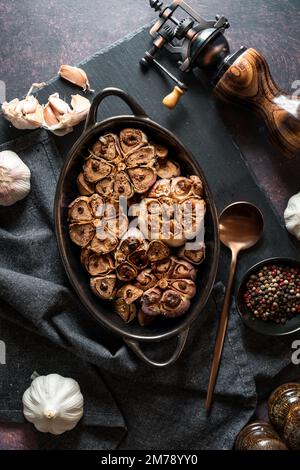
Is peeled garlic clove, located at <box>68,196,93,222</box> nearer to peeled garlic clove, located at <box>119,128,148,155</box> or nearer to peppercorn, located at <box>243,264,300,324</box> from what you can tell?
peeled garlic clove, located at <box>119,128,148,155</box>

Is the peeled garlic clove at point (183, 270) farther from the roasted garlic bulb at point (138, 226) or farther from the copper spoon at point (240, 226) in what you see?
the copper spoon at point (240, 226)

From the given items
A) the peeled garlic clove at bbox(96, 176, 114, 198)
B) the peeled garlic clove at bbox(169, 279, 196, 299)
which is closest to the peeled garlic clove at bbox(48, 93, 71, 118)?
the peeled garlic clove at bbox(96, 176, 114, 198)

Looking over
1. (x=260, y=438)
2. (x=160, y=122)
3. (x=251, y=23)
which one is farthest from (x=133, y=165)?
(x=260, y=438)

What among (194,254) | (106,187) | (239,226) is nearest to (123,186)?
(106,187)

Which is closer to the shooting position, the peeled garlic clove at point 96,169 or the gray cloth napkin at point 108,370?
the peeled garlic clove at point 96,169

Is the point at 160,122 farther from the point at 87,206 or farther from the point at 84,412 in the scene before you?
the point at 84,412

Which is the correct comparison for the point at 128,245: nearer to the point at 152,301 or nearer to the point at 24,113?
the point at 152,301

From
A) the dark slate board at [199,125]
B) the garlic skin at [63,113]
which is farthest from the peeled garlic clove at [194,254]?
the garlic skin at [63,113]
